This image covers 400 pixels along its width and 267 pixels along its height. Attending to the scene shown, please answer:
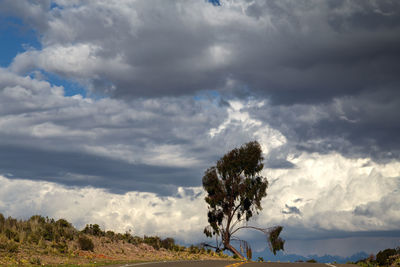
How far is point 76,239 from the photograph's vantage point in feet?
115

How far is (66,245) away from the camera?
32.4m

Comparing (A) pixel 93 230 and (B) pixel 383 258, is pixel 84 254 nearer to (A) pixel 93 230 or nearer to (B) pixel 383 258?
(A) pixel 93 230

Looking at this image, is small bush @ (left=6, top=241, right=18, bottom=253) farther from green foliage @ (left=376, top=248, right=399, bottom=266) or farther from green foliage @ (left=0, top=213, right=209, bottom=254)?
green foliage @ (left=376, top=248, right=399, bottom=266)

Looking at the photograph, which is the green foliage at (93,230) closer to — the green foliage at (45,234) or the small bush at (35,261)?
the green foliage at (45,234)

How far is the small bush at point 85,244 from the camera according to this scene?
34.1 meters

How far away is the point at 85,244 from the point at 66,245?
2004 mm

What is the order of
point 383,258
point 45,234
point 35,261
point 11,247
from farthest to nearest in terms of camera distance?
point 45,234 < point 383,258 < point 11,247 < point 35,261

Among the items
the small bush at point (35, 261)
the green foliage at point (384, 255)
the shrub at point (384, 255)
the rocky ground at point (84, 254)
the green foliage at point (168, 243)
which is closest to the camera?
the small bush at point (35, 261)

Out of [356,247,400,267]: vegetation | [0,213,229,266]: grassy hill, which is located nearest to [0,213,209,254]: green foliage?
[0,213,229,266]: grassy hill

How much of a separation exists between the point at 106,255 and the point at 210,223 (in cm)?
2428

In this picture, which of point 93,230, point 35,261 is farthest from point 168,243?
A: point 35,261

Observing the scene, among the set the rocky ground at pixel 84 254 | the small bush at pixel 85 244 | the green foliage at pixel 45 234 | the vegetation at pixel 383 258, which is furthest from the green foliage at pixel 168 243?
the vegetation at pixel 383 258

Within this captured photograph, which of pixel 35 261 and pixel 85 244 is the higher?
pixel 85 244

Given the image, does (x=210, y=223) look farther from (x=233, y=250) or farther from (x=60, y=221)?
(x=60, y=221)
